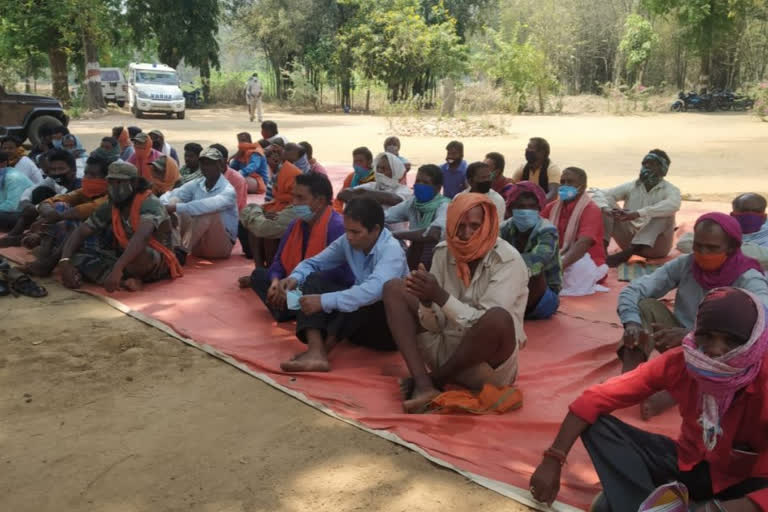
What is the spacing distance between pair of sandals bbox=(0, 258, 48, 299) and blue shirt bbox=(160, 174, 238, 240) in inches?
46.4

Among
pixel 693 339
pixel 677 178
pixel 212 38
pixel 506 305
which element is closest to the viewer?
pixel 693 339

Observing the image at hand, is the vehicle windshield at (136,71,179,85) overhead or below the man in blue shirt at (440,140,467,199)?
overhead

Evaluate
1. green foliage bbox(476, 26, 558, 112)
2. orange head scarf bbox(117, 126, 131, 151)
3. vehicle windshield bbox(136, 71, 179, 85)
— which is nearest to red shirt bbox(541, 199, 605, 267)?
orange head scarf bbox(117, 126, 131, 151)

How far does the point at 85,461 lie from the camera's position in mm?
2598

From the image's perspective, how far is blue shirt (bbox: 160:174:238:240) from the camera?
550 centimetres

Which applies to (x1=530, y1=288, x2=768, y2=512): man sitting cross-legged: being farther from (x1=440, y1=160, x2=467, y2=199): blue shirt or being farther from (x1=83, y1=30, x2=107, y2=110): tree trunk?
(x1=83, y1=30, x2=107, y2=110): tree trunk

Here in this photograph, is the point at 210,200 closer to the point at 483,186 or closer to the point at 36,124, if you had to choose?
the point at 483,186

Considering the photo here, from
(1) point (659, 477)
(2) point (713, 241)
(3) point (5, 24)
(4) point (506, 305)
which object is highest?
(3) point (5, 24)

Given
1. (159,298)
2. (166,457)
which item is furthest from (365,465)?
(159,298)

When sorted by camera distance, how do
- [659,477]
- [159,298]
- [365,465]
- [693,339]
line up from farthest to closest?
[159,298] < [365,465] < [659,477] < [693,339]

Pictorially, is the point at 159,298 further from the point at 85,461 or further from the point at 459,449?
the point at 459,449

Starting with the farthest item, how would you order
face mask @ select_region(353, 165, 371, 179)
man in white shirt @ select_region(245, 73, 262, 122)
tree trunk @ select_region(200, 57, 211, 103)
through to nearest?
tree trunk @ select_region(200, 57, 211, 103) → man in white shirt @ select_region(245, 73, 262, 122) → face mask @ select_region(353, 165, 371, 179)

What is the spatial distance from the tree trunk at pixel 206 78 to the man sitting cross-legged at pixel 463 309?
30833mm

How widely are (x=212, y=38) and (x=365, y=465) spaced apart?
31.7 m
